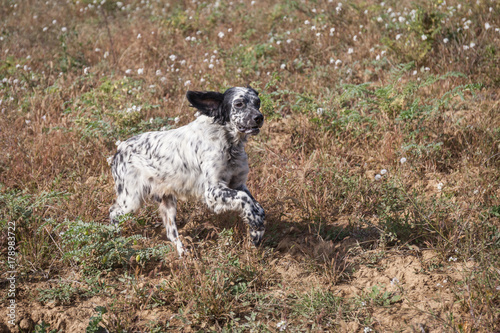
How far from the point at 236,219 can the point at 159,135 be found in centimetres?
113

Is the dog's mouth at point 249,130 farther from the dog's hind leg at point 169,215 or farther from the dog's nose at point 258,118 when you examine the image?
the dog's hind leg at point 169,215

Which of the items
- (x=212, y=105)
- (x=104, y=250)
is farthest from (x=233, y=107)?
(x=104, y=250)

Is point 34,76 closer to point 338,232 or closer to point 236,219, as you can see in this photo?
point 236,219

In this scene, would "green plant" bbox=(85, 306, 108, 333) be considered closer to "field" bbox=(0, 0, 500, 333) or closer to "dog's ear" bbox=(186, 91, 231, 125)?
"field" bbox=(0, 0, 500, 333)

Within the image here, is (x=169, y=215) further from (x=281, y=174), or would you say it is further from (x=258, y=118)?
(x=281, y=174)

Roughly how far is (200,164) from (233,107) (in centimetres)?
60

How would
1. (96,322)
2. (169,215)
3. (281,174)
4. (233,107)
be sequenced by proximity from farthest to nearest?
(281,174)
(169,215)
(233,107)
(96,322)

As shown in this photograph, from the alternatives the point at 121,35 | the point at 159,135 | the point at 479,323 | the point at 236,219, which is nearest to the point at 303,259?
the point at 236,219

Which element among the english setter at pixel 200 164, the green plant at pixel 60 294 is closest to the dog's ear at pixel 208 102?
the english setter at pixel 200 164

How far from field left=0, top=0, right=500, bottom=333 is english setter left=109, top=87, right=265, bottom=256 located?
0.28 meters

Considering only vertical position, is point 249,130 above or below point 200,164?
above

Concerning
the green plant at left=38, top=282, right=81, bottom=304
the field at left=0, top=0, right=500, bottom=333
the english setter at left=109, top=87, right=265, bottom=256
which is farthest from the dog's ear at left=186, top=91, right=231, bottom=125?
the green plant at left=38, top=282, right=81, bottom=304

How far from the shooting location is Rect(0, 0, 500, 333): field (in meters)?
3.49

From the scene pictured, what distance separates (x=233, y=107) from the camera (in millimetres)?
4301
